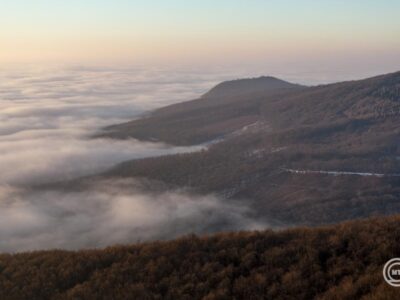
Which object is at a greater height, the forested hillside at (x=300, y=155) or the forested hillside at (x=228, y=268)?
the forested hillside at (x=228, y=268)

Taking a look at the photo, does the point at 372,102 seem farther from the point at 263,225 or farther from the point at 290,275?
the point at 290,275

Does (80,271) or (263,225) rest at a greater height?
(80,271)

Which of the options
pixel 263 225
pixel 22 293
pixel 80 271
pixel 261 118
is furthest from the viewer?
pixel 261 118

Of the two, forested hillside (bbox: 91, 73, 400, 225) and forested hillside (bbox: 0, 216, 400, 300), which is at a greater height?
forested hillside (bbox: 0, 216, 400, 300)

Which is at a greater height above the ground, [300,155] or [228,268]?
[228,268]

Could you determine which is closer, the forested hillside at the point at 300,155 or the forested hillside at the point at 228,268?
the forested hillside at the point at 228,268

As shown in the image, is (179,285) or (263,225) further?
(263,225)

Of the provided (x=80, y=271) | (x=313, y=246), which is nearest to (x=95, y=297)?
(x=80, y=271)

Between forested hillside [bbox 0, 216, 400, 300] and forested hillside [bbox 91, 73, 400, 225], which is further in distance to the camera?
forested hillside [bbox 91, 73, 400, 225]
